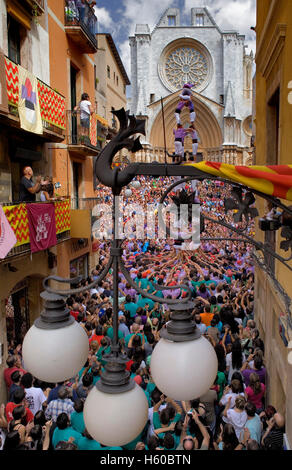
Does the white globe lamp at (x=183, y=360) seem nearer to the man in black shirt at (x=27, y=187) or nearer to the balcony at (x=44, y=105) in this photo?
the balcony at (x=44, y=105)

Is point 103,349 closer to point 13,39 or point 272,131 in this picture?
point 272,131

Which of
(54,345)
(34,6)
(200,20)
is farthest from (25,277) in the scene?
(200,20)

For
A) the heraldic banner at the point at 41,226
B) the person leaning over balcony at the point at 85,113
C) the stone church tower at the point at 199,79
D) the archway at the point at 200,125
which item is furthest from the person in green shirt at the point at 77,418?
the archway at the point at 200,125

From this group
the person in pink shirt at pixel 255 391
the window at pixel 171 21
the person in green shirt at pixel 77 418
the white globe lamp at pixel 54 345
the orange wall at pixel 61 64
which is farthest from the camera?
the window at pixel 171 21

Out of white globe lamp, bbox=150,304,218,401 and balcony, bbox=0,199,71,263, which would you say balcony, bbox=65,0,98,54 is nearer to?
balcony, bbox=0,199,71,263

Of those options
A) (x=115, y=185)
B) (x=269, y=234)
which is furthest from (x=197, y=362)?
(x=269, y=234)

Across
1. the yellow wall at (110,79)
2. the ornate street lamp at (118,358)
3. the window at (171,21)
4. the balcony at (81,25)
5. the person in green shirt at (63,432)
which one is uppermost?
the window at (171,21)

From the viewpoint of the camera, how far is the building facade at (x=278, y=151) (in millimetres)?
4893

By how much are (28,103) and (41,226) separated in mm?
2789

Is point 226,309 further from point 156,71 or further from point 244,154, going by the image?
point 156,71

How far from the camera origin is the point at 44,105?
10070mm

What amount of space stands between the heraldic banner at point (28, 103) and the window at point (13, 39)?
138cm

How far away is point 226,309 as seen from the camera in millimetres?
8664
